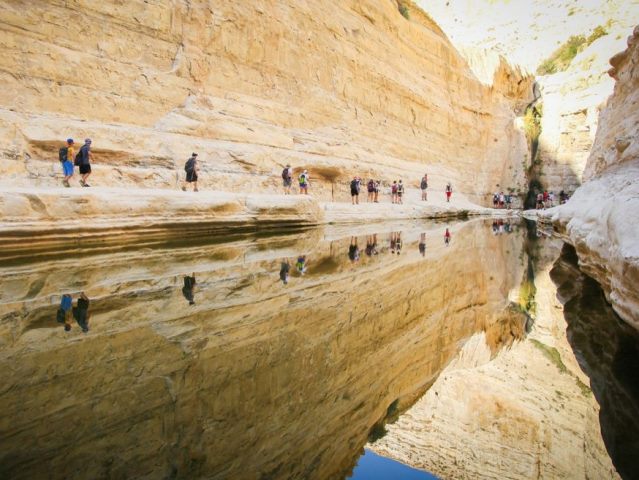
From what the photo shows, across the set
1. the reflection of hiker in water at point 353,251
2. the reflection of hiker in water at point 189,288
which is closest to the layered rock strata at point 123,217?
the reflection of hiker in water at point 353,251

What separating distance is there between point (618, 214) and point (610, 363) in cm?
182

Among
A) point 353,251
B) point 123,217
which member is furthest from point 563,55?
point 123,217

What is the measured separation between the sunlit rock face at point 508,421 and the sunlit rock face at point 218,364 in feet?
0.65

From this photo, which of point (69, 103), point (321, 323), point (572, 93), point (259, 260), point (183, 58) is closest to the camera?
point (321, 323)

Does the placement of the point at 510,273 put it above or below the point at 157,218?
below

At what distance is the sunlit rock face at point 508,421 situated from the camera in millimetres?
1998

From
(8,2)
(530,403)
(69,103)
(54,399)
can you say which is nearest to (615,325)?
(530,403)

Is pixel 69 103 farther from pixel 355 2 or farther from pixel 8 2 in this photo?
pixel 355 2

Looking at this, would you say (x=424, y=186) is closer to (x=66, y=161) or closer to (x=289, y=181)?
(x=289, y=181)

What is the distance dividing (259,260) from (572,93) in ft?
114

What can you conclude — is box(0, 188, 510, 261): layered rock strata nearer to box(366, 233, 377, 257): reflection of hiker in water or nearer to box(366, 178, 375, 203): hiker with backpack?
box(366, 233, 377, 257): reflection of hiker in water

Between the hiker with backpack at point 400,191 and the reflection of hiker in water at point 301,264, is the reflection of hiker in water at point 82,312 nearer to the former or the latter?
the reflection of hiker in water at point 301,264

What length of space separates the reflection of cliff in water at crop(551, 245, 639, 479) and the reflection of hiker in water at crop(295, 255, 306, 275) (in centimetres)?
351

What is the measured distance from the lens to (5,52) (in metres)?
10.2
